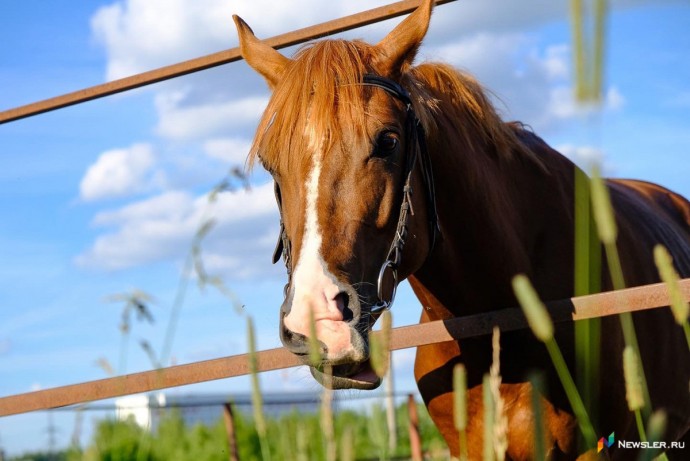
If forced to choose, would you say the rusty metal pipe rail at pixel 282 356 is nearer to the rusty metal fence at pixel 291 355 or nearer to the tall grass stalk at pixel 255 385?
the rusty metal fence at pixel 291 355

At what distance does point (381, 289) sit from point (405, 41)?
1.11 m

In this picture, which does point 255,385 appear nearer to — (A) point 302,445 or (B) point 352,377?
(A) point 302,445

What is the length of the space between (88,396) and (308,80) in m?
1.60

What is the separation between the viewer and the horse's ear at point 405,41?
358 centimetres

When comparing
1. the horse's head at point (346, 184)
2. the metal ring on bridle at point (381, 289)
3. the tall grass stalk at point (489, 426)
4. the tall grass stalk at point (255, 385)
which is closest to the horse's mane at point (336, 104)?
the horse's head at point (346, 184)

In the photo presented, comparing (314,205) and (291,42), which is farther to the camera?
(291,42)

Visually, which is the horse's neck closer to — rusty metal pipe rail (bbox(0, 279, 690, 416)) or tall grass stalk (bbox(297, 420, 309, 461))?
rusty metal pipe rail (bbox(0, 279, 690, 416))

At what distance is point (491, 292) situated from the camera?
12.3 ft

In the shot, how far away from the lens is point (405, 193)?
10.8ft

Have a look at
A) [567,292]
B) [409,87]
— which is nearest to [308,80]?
[409,87]

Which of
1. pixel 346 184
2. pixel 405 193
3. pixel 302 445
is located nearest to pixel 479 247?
pixel 405 193

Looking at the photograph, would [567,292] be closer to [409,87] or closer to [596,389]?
[596,389]

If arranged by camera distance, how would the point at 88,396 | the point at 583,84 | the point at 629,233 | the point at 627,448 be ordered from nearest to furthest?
1. the point at 583,84
2. the point at 88,396
3. the point at 627,448
4. the point at 629,233

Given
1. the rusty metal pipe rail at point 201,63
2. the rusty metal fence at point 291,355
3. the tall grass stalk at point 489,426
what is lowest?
the tall grass stalk at point 489,426
